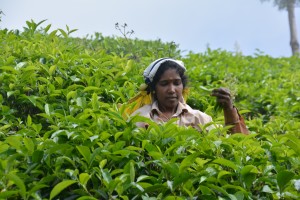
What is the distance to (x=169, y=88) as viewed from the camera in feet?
13.6

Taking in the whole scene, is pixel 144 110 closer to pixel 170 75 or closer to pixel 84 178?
pixel 170 75

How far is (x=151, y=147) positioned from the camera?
3.14m

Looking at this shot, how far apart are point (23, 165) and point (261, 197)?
1.17m

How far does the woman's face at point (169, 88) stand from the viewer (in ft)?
13.6

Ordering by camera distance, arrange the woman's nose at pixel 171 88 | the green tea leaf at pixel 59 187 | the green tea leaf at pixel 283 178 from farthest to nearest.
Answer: the woman's nose at pixel 171 88, the green tea leaf at pixel 283 178, the green tea leaf at pixel 59 187

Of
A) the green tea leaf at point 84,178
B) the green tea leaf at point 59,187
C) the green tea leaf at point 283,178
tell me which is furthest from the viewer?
the green tea leaf at point 283,178

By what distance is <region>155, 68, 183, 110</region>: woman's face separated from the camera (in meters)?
4.14

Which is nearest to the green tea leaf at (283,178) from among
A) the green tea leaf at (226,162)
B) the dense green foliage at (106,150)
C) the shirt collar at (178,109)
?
the dense green foliage at (106,150)

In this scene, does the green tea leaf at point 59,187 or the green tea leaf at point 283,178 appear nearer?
the green tea leaf at point 59,187

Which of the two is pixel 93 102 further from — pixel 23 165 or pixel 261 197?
pixel 261 197

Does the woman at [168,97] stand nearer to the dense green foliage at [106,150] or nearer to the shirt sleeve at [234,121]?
the shirt sleeve at [234,121]

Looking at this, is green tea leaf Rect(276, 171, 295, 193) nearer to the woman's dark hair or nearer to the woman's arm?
the woman's arm

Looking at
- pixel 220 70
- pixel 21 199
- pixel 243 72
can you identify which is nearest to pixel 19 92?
pixel 21 199

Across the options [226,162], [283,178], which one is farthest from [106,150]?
[283,178]
